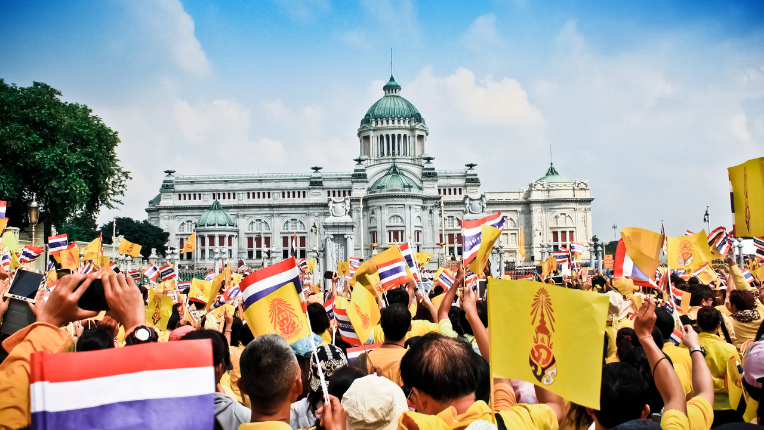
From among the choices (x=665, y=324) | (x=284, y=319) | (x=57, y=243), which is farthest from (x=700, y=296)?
(x=57, y=243)

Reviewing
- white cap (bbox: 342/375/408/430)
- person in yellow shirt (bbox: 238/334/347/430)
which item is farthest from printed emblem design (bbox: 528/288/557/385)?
person in yellow shirt (bbox: 238/334/347/430)

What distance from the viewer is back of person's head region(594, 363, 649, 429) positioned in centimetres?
443

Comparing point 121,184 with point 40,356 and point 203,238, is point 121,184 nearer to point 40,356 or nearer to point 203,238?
point 203,238

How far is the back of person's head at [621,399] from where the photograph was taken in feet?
14.5

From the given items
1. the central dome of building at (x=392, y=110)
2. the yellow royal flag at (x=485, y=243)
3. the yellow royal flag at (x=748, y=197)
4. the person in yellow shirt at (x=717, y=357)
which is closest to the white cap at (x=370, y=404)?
the person in yellow shirt at (x=717, y=357)

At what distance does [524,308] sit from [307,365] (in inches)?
83.6

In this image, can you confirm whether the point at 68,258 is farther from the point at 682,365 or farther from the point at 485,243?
the point at 682,365

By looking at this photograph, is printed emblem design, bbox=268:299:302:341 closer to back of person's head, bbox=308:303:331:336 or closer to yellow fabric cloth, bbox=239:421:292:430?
back of person's head, bbox=308:303:331:336

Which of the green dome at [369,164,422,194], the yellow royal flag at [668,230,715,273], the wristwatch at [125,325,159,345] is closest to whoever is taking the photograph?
the wristwatch at [125,325,159,345]

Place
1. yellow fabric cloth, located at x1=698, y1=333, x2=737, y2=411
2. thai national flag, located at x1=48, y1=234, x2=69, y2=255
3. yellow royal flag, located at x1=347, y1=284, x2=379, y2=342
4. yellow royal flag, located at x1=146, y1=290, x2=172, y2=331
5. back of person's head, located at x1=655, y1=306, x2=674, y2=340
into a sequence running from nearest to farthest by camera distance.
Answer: yellow fabric cloth, located at x1=698, y1=333, x2=737, y2=411 < back of person's head, located at x1=655, y1=306, x2=674, y2=340 < yellow royal flag, located at x1=347, y1=284, x2=379, y2=342 < yellow royal flag, located at x1=146, y1=290, x2=172, y2=331 < thai national flag, located at x1=48, y1=234, x2=69, y2=255

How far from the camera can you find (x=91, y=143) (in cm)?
4709

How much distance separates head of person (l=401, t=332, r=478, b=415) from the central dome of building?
320ft

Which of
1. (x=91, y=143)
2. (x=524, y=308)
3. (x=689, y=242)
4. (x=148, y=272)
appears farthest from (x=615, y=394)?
(x=91, y=143)

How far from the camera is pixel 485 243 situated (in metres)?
9.56
